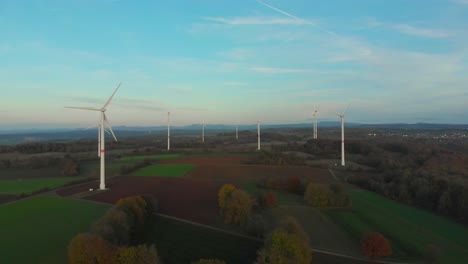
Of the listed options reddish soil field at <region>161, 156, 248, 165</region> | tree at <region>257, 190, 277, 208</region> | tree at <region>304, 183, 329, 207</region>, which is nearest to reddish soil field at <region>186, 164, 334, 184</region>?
reddish soil field at <region>161, 156, 248, 165</region>

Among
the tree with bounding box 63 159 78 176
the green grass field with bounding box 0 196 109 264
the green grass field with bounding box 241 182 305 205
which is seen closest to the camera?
the green grass field with bounding box 0 196 109 264

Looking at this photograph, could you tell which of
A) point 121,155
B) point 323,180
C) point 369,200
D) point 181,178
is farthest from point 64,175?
point 369,200

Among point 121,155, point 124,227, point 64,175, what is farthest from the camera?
point 121,155

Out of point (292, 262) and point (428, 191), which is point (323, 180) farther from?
point (292, 262)

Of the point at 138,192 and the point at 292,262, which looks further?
the point at 138,192

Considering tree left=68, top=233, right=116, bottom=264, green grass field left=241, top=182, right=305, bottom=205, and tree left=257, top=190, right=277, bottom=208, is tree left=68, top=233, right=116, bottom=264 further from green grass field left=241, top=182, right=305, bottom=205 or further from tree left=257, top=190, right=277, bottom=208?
green grass field left=241, top=182, right=305, bottom=205

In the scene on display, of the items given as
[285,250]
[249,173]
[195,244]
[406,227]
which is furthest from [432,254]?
[249,173]

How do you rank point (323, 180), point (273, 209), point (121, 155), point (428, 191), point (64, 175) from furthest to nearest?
point (121, 155)
point (64, 175)
point (323, 180)
point (428, 191)
point (273, 209)
